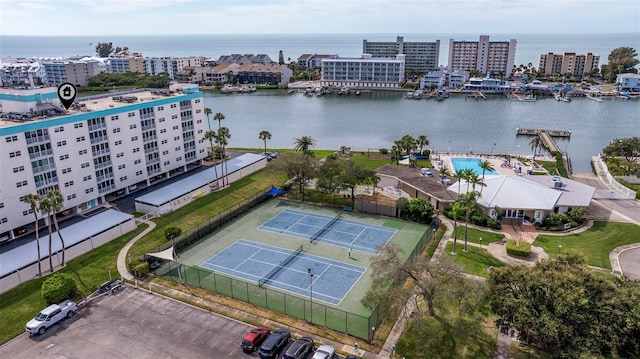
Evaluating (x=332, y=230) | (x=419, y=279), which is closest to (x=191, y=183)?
(x=332, y=230)

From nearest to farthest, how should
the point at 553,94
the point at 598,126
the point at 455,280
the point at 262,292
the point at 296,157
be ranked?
1. the point at 455,280
2. the point at 262,292
3. the point at 296,157
4. the point at 598,126
5. the point at 553,94

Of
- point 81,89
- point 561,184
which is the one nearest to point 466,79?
point 561,184

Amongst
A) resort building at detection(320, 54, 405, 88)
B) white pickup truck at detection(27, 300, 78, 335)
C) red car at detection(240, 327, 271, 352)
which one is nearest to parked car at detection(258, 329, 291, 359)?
red car at detection(240, 327, 271, 352)

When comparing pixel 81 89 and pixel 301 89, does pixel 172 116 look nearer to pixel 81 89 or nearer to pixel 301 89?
pixel 301 89

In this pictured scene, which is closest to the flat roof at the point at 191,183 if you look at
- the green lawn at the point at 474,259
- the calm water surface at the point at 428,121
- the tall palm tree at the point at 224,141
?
the tall palm tree at the point at 224,141

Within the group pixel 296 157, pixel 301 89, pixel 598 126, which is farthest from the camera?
pixel 301 89
